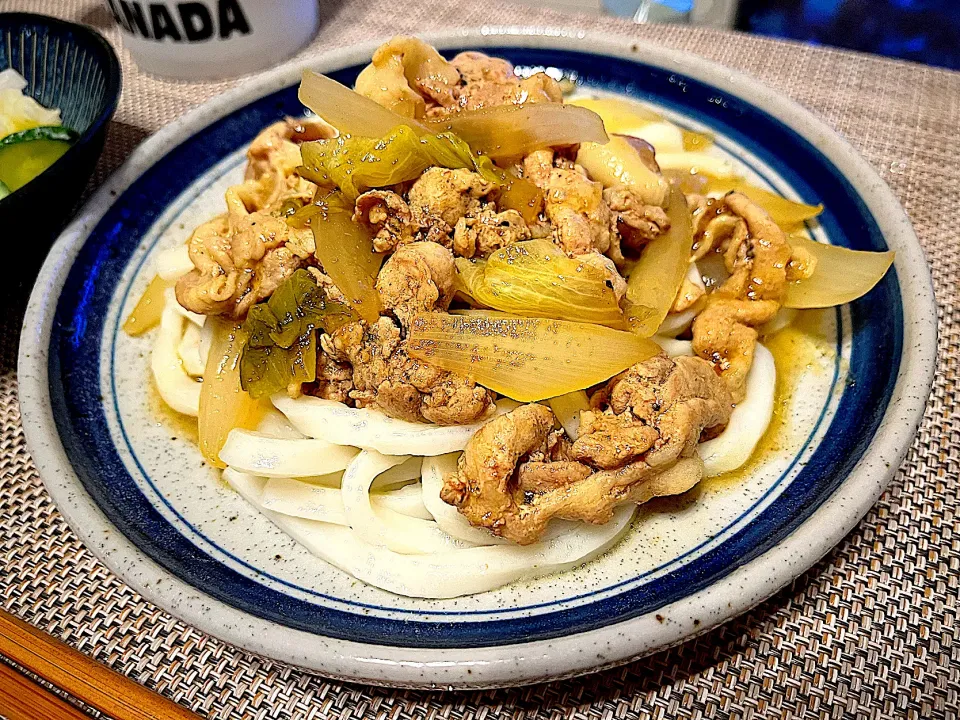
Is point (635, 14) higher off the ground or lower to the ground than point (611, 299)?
higher

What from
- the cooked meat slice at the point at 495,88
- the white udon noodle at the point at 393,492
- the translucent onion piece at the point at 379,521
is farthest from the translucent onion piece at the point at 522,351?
the cooked meat slice at the point at 495,88

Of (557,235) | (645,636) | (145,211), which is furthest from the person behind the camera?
(145,211)

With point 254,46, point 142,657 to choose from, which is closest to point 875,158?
point 254,46

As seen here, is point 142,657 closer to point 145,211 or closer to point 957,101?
point 145,211

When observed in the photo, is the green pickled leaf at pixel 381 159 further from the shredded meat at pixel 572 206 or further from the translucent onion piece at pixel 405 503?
the translucent onion piece at pixel 405 503

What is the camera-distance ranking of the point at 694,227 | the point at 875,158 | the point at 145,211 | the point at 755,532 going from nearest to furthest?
the point at 755,532 < the point at 694,227 < the point at 145,211 < the point at 875,158

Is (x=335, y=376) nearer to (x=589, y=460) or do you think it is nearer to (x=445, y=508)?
(x=445, y=508)

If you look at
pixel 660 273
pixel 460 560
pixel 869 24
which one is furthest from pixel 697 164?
pixel 869 24
